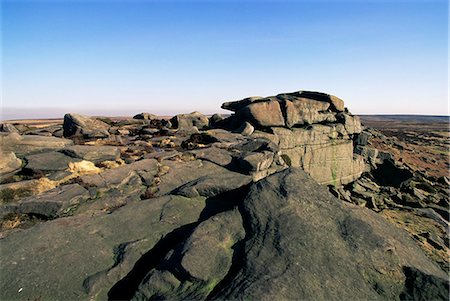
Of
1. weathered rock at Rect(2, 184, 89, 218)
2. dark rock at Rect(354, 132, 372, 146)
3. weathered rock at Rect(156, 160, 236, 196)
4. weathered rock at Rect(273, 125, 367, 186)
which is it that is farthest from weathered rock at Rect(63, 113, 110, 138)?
dark rock at Rect(354, 132, 372, 146)

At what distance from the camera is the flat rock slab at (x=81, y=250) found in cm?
889

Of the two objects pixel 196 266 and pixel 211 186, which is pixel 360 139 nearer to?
pixel 211 186

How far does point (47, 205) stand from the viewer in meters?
12.5

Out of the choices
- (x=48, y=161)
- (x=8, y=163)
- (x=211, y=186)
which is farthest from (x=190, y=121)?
(x=8, y=163)

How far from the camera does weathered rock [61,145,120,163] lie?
1764 centimetres

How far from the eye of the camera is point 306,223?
428 inches

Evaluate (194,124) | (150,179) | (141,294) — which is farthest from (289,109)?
(141,294)

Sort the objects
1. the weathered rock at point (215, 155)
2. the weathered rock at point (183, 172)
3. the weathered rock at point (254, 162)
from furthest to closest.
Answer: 1. the weathered rock at point (215, 155)
2. the weathered rock at point (254, 162)
3. the weathered rock at point (183, 172)

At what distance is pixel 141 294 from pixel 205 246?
2.46m

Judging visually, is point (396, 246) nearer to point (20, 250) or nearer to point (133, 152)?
point (20, 250)

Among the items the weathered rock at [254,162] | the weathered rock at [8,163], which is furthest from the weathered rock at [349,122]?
the weathered rock at [8,163]

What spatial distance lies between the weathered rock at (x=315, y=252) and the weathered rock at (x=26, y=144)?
13.9 metres

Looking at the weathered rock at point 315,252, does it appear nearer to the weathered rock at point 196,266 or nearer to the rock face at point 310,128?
the weathered rock at point 196,266

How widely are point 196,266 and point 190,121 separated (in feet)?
90.5
